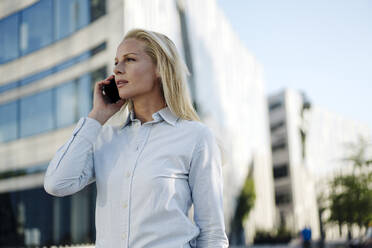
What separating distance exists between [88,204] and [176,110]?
10671mm

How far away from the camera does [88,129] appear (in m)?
1.94

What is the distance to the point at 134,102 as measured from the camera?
6.84 ft

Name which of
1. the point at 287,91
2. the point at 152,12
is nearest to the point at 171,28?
the point at 152,12

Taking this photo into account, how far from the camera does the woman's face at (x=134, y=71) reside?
200 centimetres

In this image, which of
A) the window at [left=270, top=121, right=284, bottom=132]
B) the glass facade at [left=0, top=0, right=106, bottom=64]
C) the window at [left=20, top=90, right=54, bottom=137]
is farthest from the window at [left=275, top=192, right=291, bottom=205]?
the glass facade at [left=0, top=0, right=106, bottom=64]

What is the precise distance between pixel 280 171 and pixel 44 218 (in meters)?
47.0

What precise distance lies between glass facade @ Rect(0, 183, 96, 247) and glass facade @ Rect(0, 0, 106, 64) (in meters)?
3.53

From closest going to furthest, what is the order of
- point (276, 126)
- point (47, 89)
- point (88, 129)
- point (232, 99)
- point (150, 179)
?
point (150, 179) < point (88, 129) < point (47, 89) < point (232, 99) < point (276, 126)

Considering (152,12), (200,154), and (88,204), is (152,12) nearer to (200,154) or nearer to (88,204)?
(88,204)

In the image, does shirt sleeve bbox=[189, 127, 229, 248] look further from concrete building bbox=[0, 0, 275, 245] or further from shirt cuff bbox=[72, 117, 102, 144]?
concrete building bbox=[0, 0, 275, 245]

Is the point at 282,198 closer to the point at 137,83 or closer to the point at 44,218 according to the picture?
the point at 44,218

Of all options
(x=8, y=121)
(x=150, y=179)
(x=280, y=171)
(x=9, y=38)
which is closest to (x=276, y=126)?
(x=280, y=171)

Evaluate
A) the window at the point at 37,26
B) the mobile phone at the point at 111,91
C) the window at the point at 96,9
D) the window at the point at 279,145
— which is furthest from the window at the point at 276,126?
the mobile phone at the point at 111,91

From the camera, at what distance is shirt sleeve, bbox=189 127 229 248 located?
1780mm
